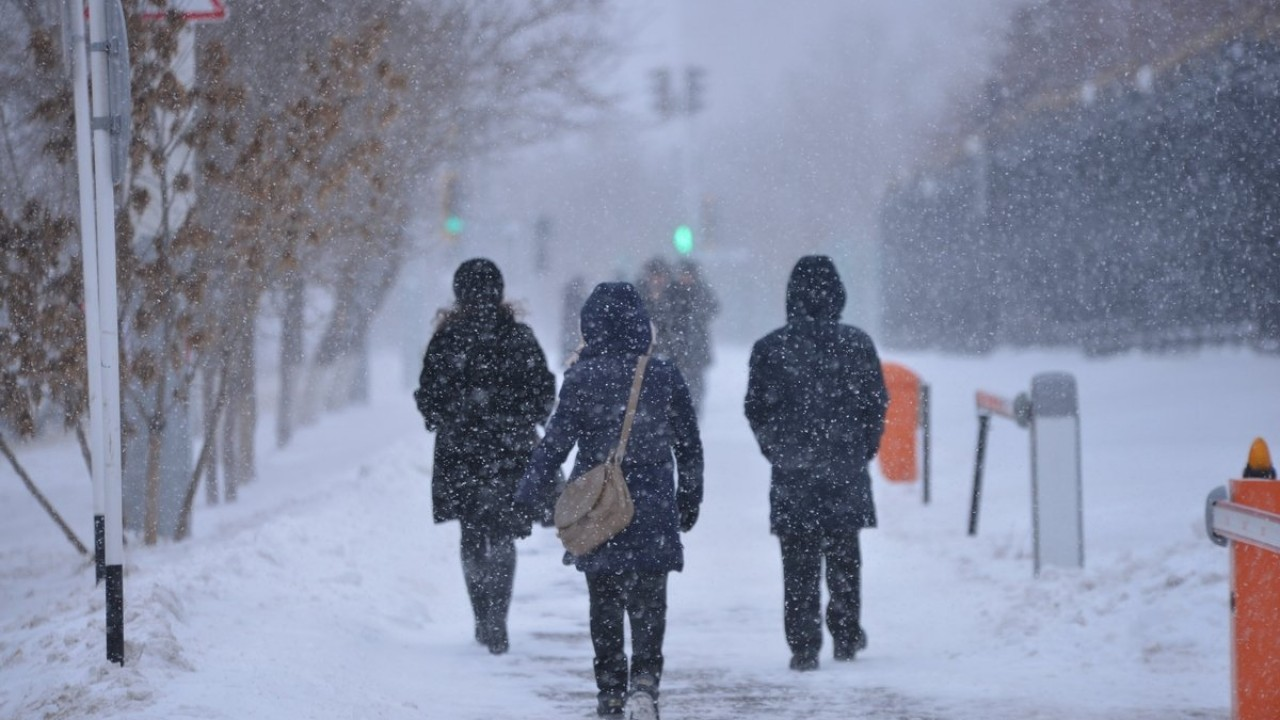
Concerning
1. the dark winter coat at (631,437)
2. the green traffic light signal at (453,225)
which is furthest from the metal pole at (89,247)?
the green traffic light signal at (453,225)

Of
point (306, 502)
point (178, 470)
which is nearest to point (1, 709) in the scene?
point (178, 470)

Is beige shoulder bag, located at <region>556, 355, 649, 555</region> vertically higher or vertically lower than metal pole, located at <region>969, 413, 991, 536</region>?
higher

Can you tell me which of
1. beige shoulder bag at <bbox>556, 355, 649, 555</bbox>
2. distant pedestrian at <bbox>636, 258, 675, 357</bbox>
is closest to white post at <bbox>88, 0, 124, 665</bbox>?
beige shoulder bag at <bbox>556, 355, 649, 555</bbox>

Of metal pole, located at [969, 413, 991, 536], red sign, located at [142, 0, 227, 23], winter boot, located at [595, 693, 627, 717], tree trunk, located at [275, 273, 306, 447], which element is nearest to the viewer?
winter boot, located at [595, 693, 627, 717]

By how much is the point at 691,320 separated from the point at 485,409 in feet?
30.3

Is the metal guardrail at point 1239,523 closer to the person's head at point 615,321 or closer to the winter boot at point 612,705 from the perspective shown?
the person's head at point 615,321

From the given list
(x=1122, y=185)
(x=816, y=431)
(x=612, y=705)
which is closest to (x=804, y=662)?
(x=816, y=431)

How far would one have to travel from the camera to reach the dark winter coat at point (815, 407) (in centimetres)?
723

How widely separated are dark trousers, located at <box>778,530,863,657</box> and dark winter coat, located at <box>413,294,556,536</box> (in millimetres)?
1308

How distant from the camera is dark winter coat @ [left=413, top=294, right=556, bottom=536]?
744cm

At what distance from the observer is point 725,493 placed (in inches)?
593

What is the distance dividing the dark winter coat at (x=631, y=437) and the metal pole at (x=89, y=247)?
1.62 m

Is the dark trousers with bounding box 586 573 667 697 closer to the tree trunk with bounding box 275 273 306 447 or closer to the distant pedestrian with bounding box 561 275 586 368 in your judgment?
the tree trunk with bounding box 275 273 306 447

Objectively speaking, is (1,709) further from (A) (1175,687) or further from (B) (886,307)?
(B) (886,307)
